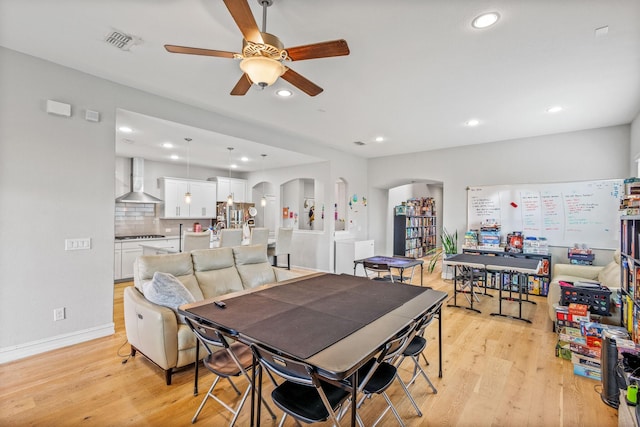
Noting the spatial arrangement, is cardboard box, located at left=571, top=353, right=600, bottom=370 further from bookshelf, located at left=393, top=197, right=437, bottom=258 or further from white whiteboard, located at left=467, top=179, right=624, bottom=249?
bookshelf, located at left=393, top=197, right=437, bottom=258

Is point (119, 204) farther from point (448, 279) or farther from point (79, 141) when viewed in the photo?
point (448, 279)

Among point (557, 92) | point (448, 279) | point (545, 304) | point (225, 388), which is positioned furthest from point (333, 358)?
point (448, 279)

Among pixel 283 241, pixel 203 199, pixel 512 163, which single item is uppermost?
pixel 512 163

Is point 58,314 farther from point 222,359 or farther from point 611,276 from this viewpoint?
point 611,276

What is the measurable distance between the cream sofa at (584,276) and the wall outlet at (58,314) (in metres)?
5.53

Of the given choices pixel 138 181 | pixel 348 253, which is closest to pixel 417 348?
pixel 348 253

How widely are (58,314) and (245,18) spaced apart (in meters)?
3.35

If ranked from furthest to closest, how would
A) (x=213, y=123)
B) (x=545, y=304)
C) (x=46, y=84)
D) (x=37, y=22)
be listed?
(x=545, y=304) → (x=213, y=123) → (x=46, y=84) → (x=37, y=22)

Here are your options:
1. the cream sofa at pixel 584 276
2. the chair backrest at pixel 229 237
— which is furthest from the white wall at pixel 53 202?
the cream sofa at pixel 584 276

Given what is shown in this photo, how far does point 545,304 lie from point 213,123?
232 inches

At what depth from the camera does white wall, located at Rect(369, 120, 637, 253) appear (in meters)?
4.75

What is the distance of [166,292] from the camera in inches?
94.9

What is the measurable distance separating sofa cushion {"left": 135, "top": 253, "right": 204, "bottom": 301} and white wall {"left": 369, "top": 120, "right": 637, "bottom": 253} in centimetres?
527

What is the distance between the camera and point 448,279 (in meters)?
6.20
